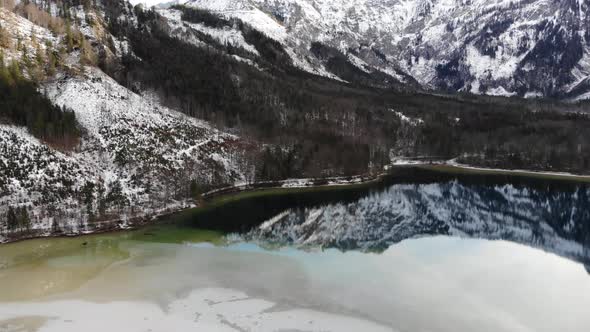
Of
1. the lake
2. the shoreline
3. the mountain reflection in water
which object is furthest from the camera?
the shoreline

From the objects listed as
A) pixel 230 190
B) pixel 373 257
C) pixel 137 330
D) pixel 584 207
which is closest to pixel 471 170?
pixel 584 207

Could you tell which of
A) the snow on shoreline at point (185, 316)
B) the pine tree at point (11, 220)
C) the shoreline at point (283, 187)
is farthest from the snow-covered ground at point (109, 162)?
the snow on shoreline at point (185, 316)

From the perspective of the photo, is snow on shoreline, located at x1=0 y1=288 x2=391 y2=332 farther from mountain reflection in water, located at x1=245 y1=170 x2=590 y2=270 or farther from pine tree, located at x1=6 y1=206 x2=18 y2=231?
pine tree, located at x1=6 y1=206 x2=18 y2=231

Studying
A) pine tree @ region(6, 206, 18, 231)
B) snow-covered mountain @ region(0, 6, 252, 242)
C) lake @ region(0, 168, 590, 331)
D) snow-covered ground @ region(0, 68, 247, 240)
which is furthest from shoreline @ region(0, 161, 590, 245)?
lake @ region(0, 168, 590, 331)

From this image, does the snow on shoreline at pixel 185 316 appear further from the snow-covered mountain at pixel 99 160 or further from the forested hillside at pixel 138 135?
the forested hillside at pixel 138 135

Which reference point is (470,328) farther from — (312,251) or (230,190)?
(230,190)

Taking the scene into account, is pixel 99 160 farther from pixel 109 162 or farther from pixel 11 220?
pixel 11 220

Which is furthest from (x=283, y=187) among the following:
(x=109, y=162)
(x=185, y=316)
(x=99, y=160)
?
(x=185, y=316)
